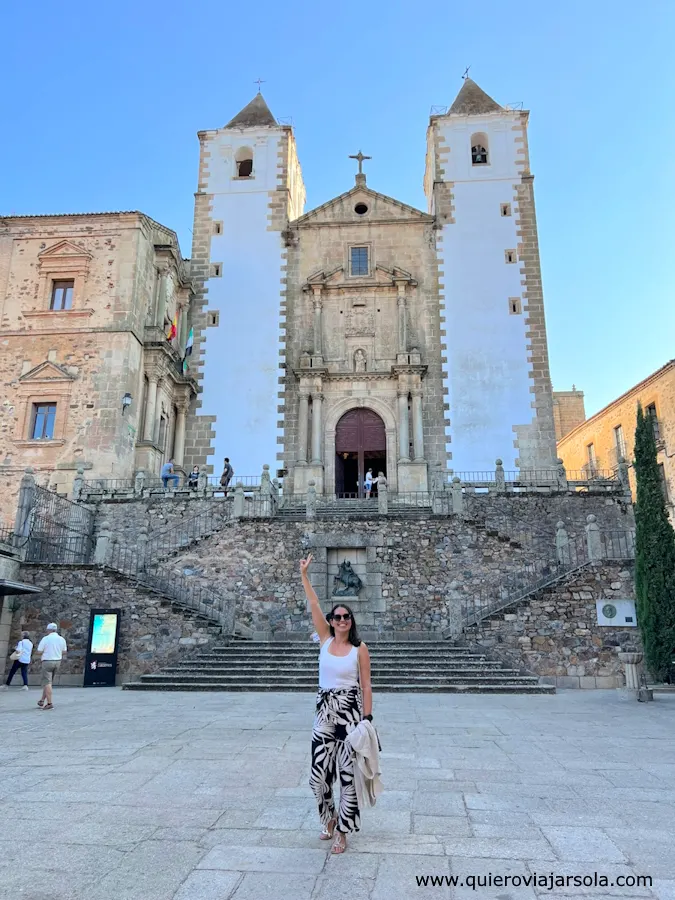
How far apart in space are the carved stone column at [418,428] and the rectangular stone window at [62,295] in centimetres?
1194

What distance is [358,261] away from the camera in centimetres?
2523

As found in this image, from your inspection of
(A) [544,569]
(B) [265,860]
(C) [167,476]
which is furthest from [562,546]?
(B) [265,860]

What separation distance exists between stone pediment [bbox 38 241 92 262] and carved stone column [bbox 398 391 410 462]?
1162 cm

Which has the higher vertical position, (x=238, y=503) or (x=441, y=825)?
(x=238, y=503)

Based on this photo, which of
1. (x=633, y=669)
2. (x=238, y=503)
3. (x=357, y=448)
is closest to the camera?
(x=633, y=669)

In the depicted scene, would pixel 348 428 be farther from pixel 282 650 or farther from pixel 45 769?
pixel 45 769

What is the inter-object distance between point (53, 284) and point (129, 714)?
17.8 m

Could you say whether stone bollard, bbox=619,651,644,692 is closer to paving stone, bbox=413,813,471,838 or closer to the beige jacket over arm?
paving stone, bbox=413,813,471,838

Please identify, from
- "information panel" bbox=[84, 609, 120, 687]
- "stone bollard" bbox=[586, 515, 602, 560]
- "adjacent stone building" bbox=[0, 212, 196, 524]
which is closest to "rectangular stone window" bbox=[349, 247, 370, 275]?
"adjacent stone building" bbox=[0, 212, 196, 524]

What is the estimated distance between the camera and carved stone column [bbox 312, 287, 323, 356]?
23883 millimetres

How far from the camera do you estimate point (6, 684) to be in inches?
538

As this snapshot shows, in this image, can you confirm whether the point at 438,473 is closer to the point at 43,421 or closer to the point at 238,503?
the point at 238,503

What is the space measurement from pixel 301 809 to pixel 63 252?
22264mm

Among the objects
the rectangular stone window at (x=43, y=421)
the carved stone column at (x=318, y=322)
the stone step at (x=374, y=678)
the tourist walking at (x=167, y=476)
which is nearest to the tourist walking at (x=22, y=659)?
the stone step at (x=374, y=678)
